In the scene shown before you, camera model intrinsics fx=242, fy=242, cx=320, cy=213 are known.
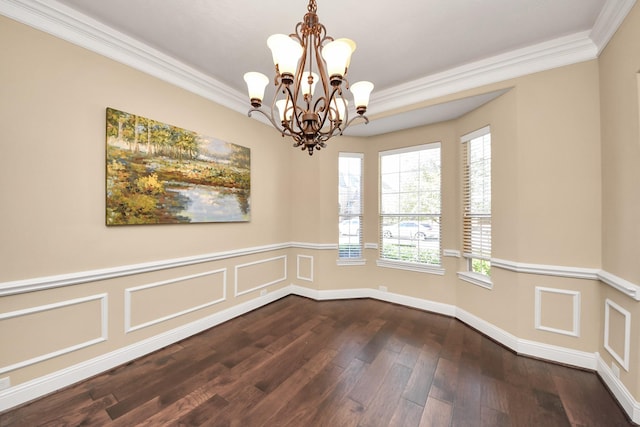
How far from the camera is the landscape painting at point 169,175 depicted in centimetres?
222

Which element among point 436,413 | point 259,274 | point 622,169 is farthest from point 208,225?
point 622,169

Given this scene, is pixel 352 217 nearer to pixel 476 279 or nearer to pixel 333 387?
pixel 476 279

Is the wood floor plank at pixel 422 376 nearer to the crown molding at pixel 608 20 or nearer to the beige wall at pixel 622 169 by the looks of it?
the beige wall at pixel 622 169

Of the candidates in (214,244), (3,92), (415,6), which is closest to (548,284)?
(415,6)

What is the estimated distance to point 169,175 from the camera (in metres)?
2.56

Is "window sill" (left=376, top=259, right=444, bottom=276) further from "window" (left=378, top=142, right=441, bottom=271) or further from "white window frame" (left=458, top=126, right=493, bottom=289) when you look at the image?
"white window frame" (left=458, top=126, right=493, bottom=289)

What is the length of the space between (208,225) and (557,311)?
151 inches

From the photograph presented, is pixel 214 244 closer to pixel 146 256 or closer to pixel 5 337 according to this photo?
pixel 146 256

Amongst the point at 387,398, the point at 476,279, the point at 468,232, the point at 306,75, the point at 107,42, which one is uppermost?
the point at 107,42

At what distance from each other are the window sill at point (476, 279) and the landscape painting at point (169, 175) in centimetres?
308

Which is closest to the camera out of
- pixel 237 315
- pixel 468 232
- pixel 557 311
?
pixel 557 311

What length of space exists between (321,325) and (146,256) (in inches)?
83.7

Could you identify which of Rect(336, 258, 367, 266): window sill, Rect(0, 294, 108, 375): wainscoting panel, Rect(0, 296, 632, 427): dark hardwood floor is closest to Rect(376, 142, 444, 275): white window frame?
Rect(336, 258, 367, 266): window sill

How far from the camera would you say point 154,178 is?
8.00 ft
